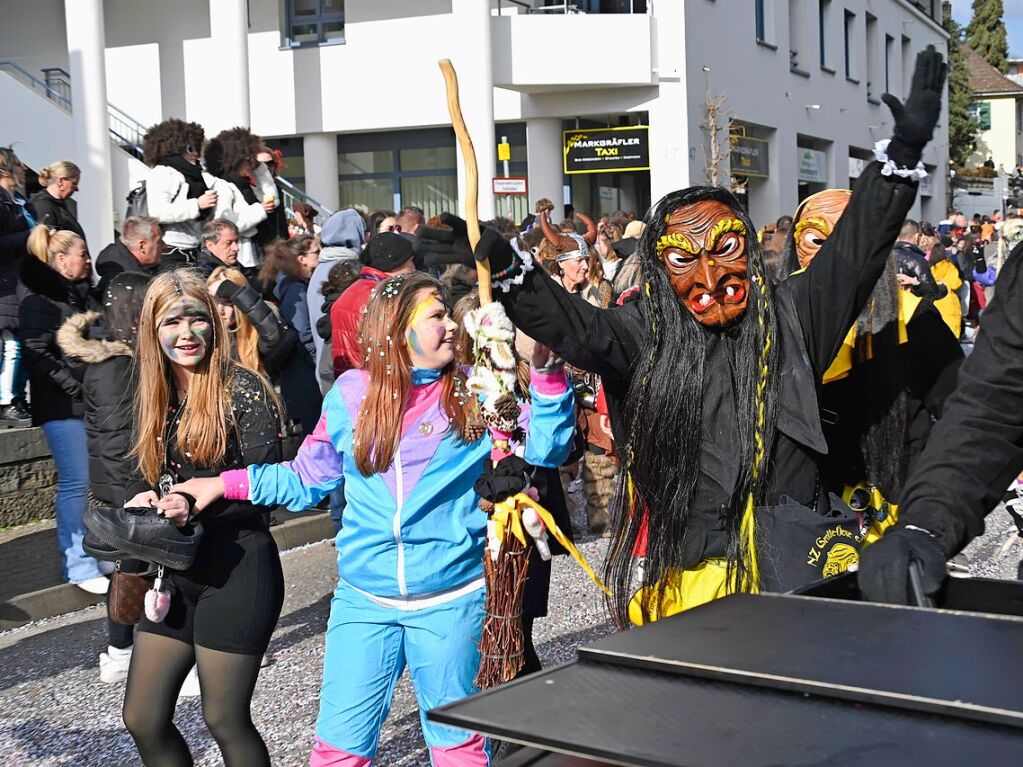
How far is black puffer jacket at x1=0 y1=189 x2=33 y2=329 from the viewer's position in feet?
26.2

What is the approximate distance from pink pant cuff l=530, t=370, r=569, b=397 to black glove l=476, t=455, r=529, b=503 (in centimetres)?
19

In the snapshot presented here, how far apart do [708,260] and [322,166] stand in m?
19.6

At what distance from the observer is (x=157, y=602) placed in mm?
3730

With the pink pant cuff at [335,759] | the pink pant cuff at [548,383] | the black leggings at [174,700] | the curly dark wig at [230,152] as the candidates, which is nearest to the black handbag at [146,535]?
the black leggings at [174,700]

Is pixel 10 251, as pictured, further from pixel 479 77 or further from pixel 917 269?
pixel 479 77

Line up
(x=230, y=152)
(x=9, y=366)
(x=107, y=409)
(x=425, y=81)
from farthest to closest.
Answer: (x=425, y=81), (x=230, y=152), (x=9, y=366), (x=107, y=409)

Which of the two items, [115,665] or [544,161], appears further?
[544,161]

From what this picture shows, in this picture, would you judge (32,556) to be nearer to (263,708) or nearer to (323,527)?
(323,527)

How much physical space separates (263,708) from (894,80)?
35.0 meters

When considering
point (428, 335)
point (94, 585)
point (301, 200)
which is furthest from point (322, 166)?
point (428, 335)

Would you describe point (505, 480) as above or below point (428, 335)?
below

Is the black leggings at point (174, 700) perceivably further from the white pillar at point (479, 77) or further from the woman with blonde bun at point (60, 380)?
the white pillar at point (479, 77)

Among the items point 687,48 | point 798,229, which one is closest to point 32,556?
point 798,229

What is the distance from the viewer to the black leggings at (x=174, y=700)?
12.1 feet
